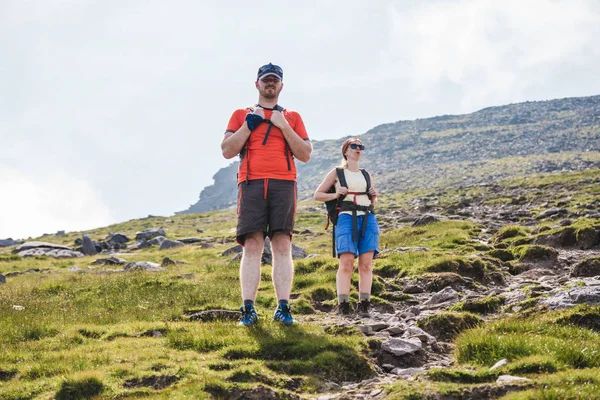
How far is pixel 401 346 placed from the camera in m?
6.81

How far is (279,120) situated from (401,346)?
3.76 meters

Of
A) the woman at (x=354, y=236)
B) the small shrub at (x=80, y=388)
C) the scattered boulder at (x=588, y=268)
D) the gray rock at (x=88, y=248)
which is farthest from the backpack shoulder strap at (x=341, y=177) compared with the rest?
the gray rock at (x=88, y=248)

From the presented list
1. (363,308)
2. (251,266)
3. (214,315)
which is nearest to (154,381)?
(251,266)

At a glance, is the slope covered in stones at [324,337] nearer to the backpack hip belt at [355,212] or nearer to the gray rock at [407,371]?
the gray rock at [407,371]

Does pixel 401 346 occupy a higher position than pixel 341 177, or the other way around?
pixel 341 177

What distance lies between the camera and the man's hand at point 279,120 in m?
7.85

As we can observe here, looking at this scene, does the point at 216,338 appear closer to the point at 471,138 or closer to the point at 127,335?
the point at 127,335

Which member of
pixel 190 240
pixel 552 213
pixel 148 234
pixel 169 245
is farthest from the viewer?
pixel 148 234

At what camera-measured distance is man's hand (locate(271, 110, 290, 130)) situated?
309 inches

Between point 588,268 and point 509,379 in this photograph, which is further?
point 588,268

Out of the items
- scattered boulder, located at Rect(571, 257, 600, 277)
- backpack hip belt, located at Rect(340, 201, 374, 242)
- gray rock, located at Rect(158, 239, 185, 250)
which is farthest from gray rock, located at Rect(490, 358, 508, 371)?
gray rock, located at Rect(158, 239, 185, 250)

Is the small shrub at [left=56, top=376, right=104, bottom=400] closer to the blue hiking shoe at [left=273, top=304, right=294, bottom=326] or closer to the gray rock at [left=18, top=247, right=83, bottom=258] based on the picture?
the blue hiking shoe at [left=273, top=304, right=294, bottom=326]

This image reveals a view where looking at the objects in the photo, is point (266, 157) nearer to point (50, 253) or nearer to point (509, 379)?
point (509, 379)

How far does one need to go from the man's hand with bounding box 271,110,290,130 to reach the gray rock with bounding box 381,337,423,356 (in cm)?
354
